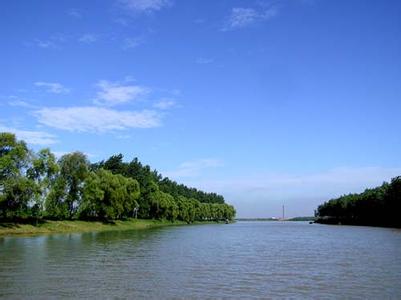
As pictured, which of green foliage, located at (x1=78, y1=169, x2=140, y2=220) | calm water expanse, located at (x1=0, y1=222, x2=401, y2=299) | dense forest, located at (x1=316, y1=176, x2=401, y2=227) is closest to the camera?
calm water expanse, located at (x1=0, y1=222, x2=401, y2=299)

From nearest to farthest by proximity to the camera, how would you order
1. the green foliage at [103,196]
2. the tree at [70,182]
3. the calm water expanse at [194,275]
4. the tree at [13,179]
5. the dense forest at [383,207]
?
the calm water expanse at [194,275] < the tree at [13,179] < the tree at [70,182] < the green foliage at [103,196] < the dense forest at [383,207]

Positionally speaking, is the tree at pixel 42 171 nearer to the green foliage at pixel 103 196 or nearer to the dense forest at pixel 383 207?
the green foliage at pixel 103 196

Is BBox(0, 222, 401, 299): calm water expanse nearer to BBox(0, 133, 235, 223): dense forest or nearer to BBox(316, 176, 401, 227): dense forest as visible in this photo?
BBox(0, 133, 235, 223): dense forest

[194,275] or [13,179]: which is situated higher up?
[13,179]

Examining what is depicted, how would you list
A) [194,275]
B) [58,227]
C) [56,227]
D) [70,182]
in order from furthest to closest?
1. [70,182]
2. [58,227]
3. [56,227]
4. [194,275]

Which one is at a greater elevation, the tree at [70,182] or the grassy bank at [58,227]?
the tree at [70,182]

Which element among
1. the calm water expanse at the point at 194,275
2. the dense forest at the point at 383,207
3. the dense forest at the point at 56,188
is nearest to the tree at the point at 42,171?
the dense forest at the point at 56,188

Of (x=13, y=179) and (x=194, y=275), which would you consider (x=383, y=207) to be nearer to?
(x=13, y=179)

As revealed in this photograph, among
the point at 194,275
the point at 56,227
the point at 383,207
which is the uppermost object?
the point at 383,207

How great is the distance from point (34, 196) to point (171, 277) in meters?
62.9

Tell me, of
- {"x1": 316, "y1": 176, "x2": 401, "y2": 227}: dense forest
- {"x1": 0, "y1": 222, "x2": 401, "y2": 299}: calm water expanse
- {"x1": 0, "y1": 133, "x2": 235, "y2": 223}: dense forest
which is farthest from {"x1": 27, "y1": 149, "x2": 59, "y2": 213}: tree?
{"x1": 316, "y1": 176, "x2": 401, "y2": 227}: dense forest

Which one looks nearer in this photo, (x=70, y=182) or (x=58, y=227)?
(x=58, y=227)

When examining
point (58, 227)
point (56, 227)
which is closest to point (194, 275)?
point (56, 227)

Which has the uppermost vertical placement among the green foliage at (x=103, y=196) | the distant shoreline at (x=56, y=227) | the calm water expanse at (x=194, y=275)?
the green foliage at (x=103, y=196)
